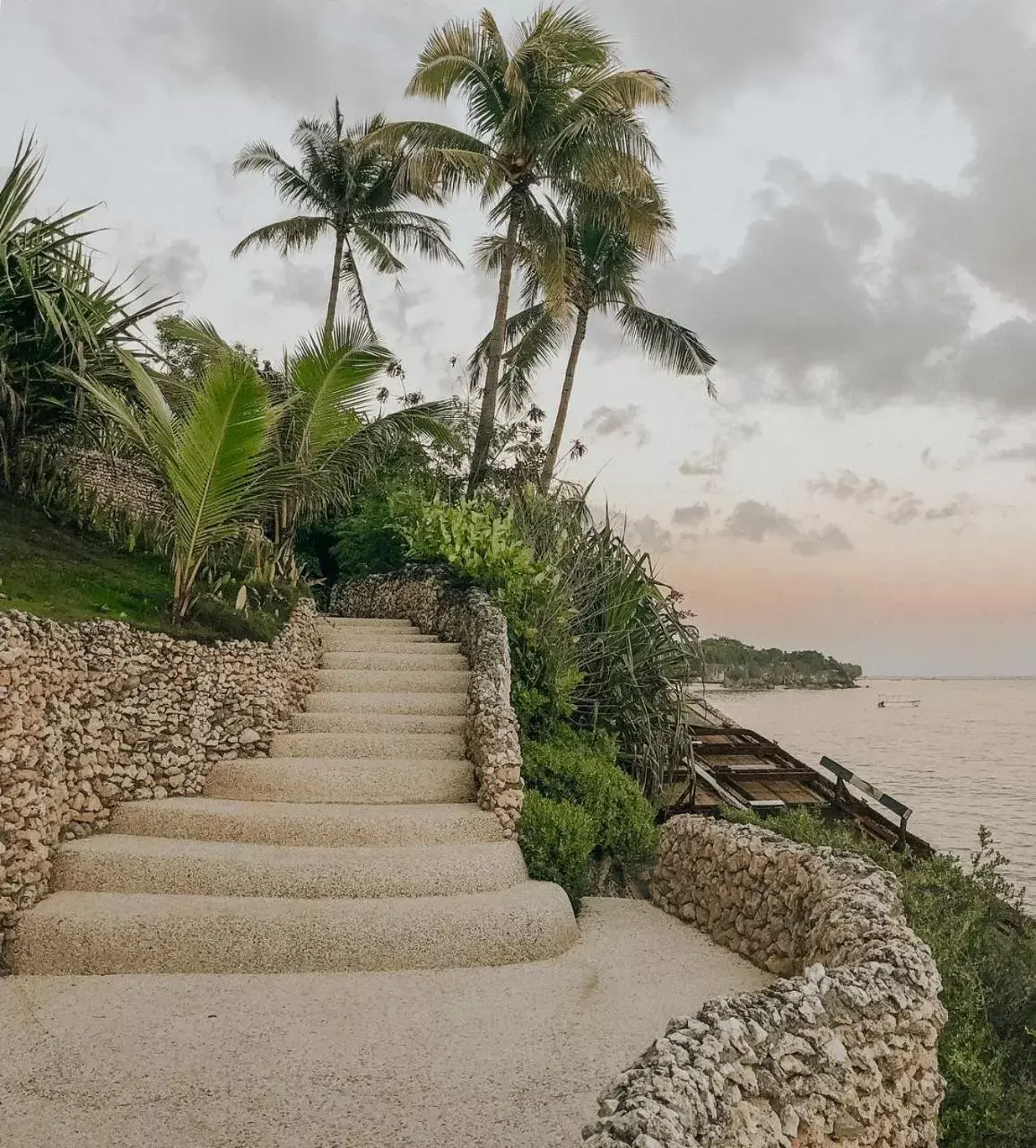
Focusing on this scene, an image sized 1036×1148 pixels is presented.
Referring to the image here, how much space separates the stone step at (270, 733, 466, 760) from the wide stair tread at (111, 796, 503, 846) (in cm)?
86

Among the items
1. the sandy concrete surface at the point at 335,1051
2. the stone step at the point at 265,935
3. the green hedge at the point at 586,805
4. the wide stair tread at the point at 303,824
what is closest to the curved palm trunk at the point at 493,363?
the green hedge at the point at 586,805

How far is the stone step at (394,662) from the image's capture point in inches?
350

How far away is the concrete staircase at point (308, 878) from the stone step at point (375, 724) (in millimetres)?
231

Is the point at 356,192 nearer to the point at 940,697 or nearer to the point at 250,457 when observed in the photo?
the point at 250,457

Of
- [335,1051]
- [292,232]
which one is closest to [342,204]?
[292,232]

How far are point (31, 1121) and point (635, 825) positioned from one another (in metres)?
4.78

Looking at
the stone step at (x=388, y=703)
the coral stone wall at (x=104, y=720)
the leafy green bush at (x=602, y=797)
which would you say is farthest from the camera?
the stone step at (x=388, y=703)

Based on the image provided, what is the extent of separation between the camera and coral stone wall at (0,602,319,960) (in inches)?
202

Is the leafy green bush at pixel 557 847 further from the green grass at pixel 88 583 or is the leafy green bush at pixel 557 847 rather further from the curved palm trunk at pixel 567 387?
the curved palm trunk at pixel 567 387

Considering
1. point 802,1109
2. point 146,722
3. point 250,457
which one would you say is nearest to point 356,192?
point 250,457

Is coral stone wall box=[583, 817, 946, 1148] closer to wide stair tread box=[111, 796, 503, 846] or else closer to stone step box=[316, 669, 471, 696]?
wide stair tread box=[111, 796, 503, 846]

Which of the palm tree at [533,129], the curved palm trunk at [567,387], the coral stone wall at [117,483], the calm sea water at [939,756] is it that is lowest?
the calm sea water at [939,756]

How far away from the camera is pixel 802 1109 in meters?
2.95

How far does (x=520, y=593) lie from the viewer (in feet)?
29.6
